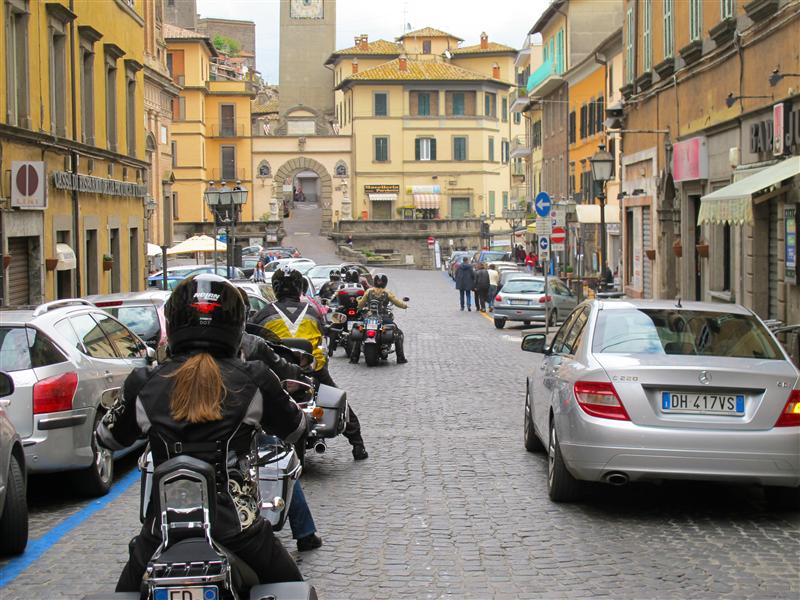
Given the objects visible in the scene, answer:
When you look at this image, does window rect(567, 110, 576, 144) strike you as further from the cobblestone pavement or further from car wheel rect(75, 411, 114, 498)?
car wheel rect(75, 411, 114, 498)

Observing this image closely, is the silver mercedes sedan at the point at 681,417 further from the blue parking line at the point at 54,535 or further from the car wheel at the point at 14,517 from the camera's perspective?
the car wheel at the point at 14,517

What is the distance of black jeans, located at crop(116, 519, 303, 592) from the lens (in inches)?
159

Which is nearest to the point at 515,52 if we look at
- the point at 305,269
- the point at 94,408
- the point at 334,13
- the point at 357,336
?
the point at 334,13

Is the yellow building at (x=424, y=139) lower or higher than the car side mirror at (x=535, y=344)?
higher

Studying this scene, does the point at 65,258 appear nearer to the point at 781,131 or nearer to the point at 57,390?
the point at 781,131

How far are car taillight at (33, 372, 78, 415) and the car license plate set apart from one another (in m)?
4.36

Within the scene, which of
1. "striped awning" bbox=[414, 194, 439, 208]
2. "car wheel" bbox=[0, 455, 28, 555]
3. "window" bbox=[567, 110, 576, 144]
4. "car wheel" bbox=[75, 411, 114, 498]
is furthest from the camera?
"striped awning" bbox=[414, 194, 439, 208]

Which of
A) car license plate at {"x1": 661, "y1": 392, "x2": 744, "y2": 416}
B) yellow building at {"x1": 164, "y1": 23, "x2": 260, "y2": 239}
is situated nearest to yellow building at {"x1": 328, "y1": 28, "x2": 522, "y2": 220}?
yellow building at {"x1": 164, "y1": 23, "x2": 260, "y2": 239}

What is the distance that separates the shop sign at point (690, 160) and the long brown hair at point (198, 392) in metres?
21.0


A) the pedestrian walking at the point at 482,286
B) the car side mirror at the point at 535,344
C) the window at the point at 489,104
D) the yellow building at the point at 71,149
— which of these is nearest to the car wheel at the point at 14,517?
the car side mirror at the point at 535,344

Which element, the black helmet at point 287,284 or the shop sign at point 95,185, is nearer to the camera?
the black helmet at point 287,284

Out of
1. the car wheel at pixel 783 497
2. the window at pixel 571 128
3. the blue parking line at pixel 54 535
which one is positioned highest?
the window at pixel 571 128

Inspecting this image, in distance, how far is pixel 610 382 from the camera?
816 centimetres

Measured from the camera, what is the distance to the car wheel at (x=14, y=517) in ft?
24.4
